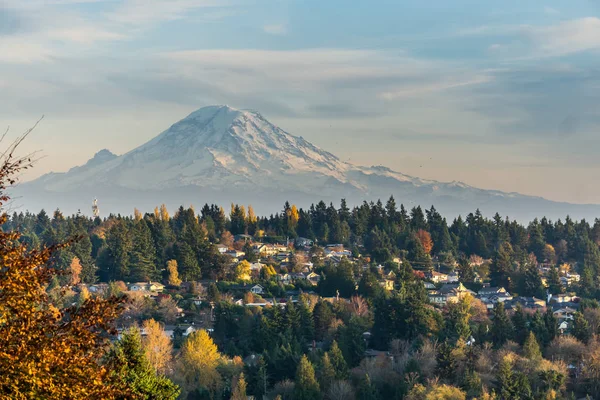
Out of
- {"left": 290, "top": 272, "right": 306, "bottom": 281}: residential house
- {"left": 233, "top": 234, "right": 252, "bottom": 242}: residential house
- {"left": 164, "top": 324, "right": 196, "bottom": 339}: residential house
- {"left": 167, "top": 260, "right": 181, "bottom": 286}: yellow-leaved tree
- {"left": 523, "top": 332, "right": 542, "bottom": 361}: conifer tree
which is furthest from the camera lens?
{"left": 233, "top": 234, "right": 252, "bottom": 242}: residential house

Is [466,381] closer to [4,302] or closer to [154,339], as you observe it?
[154,339]

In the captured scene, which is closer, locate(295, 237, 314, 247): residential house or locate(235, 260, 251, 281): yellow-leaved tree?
locate(235, 260, 251, 281): yellow-leaved tree

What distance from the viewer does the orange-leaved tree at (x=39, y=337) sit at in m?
11.4

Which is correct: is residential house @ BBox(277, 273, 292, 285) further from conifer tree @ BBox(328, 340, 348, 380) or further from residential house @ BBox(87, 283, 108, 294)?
conifer tree @ BBox(328, 340, 348, 380)

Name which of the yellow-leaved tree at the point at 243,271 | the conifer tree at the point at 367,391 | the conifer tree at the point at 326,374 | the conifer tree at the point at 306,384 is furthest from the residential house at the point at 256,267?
the conifer tree at the point at 367,391

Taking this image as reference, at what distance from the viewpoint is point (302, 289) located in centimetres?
7994

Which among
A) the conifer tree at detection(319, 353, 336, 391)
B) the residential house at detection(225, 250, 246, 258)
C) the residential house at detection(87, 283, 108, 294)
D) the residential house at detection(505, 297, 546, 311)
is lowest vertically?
the conifer tree at detection(319, 353, 336, 391)

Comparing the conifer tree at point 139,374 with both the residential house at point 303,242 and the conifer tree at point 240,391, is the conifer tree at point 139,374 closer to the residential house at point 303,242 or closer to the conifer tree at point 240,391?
the conifer tree at point 240,391

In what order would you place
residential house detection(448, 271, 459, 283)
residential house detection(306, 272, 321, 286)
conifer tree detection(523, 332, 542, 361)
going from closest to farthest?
conifer tree detection(523, 332, 542, 361) < residential house detection(306, 272, 321, 286) < residential house detection(448, 271, 459, 283)

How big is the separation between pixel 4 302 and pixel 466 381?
38.7m

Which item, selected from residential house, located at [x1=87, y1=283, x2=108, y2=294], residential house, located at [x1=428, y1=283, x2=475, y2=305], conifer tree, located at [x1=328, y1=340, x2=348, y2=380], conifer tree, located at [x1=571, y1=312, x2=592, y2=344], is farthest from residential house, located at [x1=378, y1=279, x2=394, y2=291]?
conifer tree, located at [x1=328, y1=340, x2=348, y2=380]

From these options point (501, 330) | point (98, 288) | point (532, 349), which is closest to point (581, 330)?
point (501, 330)

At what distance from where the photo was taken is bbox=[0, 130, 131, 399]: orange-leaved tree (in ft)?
37.5

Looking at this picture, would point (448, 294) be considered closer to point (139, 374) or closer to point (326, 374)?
point (326, 374)
